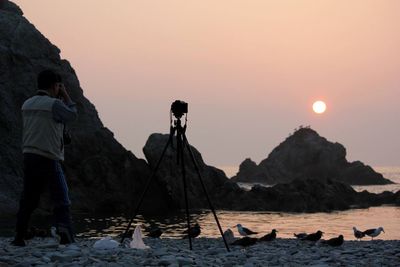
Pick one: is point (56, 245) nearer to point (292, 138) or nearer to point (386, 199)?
point (386, 199)

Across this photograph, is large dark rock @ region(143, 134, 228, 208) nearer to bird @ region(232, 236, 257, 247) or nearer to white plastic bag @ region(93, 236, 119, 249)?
bird @ region(232, 236, 257, 247)

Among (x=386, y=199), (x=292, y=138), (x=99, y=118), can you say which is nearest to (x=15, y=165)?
(x=99, y=118)

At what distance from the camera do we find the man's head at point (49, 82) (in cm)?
1172

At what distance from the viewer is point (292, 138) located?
188m

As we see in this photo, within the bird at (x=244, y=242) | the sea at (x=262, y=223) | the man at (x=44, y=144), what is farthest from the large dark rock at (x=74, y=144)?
the man at (x=44, y=144)

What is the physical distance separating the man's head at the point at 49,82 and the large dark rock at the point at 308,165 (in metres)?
151

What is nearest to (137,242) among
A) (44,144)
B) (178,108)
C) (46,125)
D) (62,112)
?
(178,108)

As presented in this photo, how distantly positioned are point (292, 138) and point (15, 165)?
136m

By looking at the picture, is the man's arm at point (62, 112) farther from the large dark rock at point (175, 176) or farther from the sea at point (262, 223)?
the large dark rock at point (175, 176)

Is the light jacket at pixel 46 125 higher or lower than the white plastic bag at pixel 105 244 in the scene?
higher

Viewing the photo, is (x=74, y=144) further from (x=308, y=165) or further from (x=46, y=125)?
(x=308, y=165)

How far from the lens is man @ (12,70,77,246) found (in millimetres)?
11367

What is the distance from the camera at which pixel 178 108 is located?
46.8 feet

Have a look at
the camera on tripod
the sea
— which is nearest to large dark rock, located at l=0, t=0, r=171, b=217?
the sea
